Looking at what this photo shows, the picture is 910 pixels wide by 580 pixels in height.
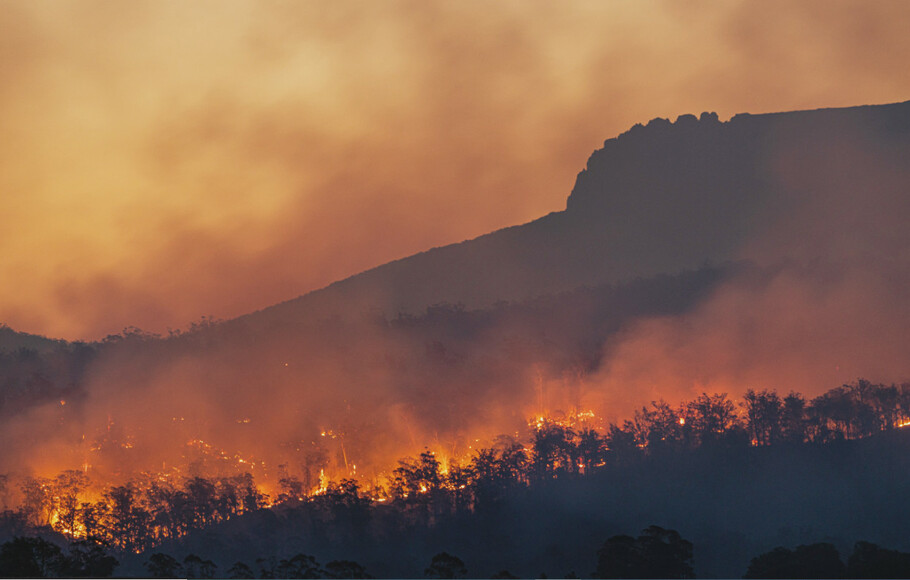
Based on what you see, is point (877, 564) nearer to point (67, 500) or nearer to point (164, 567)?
point (164, 567)

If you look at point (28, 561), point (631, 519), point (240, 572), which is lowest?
point (240, 572)

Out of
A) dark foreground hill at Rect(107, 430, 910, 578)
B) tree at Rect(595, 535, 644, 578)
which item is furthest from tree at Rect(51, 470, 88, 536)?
tree at Rect(595, 535, 644, 578)

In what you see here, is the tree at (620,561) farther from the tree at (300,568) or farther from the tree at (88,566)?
the tree at (88,566)

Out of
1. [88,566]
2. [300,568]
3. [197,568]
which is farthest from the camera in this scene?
[197,568]

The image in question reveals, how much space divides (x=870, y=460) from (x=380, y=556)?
8835cm

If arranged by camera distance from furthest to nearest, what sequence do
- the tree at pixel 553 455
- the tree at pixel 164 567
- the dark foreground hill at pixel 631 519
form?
the tree at pixel 553 455 → the dark foreground hill at pixel 631 519 → the tree at pixel 164 567

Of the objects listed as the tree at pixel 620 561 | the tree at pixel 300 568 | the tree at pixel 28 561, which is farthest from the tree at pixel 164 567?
the tree at pixel 620 561

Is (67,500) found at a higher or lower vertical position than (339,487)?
higher

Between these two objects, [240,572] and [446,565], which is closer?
[446,565]

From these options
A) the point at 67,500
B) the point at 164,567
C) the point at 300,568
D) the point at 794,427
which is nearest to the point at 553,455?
the point at 794,427

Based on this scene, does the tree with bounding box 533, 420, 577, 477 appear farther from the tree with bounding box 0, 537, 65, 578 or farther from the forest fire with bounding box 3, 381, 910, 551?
the tree with bounding box 0, 537, 65, 578

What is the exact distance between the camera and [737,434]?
19800cm

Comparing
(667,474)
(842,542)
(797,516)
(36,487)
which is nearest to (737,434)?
(667,474)

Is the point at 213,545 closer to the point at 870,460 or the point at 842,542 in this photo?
the point at 842,542
